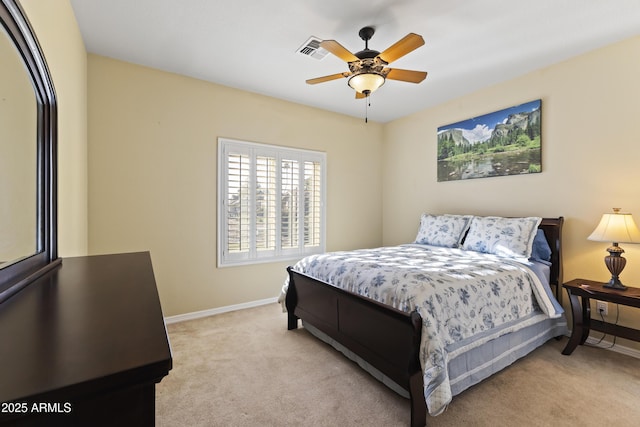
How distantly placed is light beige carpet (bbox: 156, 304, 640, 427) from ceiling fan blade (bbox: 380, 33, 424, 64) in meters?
2.39

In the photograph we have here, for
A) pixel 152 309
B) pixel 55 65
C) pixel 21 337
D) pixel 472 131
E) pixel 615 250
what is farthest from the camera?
pixel 472 131

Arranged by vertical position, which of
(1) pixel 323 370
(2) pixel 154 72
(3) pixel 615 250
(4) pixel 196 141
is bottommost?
(1) pixel 323 370

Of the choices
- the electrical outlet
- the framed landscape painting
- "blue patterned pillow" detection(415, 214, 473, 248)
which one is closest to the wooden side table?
the electrical outlet

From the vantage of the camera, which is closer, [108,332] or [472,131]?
[108,332]

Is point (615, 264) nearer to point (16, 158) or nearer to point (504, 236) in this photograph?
point (504, 236)

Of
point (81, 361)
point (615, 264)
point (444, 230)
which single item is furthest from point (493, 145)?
point (81, 361)

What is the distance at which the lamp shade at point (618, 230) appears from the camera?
2336 mm

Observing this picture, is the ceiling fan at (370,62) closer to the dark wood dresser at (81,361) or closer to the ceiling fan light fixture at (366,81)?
the ceiling fan light fixture at (366,81)

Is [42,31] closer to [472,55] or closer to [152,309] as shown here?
[152,309]

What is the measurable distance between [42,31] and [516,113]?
403 cm

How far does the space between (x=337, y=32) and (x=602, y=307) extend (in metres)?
3.44

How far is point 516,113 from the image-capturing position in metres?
3.31

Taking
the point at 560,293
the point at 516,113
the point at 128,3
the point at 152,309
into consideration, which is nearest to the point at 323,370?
the point at 152,309

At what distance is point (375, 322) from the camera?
203 centimetres
